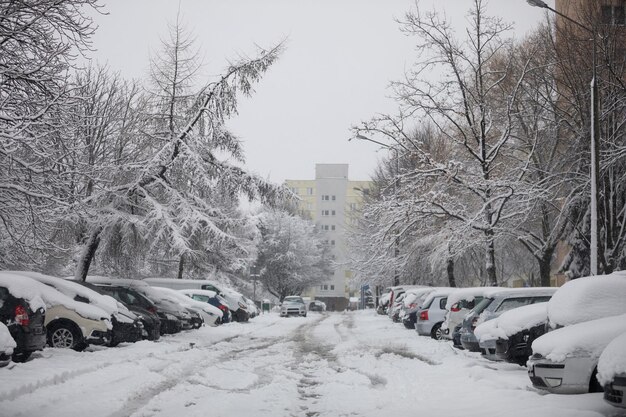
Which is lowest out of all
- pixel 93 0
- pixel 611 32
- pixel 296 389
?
pixel 296 389

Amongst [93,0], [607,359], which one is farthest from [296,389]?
[93,0]

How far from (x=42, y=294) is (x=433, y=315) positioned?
1244 centimetres

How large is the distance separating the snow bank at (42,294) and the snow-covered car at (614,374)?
10.3 metres

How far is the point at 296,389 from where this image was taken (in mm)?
10383

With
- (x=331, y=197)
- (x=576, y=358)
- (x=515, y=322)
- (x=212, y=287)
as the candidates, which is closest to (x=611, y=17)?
Result: (x=515, y=322)

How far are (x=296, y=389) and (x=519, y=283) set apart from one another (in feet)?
221

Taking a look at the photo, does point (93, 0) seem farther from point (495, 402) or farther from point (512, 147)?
point (512, 147)

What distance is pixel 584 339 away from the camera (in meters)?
8.54

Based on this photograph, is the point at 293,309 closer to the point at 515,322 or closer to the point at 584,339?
the point at 515,322

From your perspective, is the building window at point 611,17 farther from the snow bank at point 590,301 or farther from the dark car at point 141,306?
the dark car at point 141,306

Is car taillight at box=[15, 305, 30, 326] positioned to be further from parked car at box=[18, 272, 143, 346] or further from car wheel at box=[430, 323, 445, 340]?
car wheel at box=[430, 323, 445, 340]

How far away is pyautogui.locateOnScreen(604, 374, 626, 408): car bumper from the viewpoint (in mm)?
6852

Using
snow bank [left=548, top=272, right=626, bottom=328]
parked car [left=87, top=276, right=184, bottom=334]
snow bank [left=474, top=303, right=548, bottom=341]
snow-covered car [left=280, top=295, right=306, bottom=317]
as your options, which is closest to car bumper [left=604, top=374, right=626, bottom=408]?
snow bank [left=548, top=272, right=626, bottom=328]

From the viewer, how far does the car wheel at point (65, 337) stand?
49.4 feet
